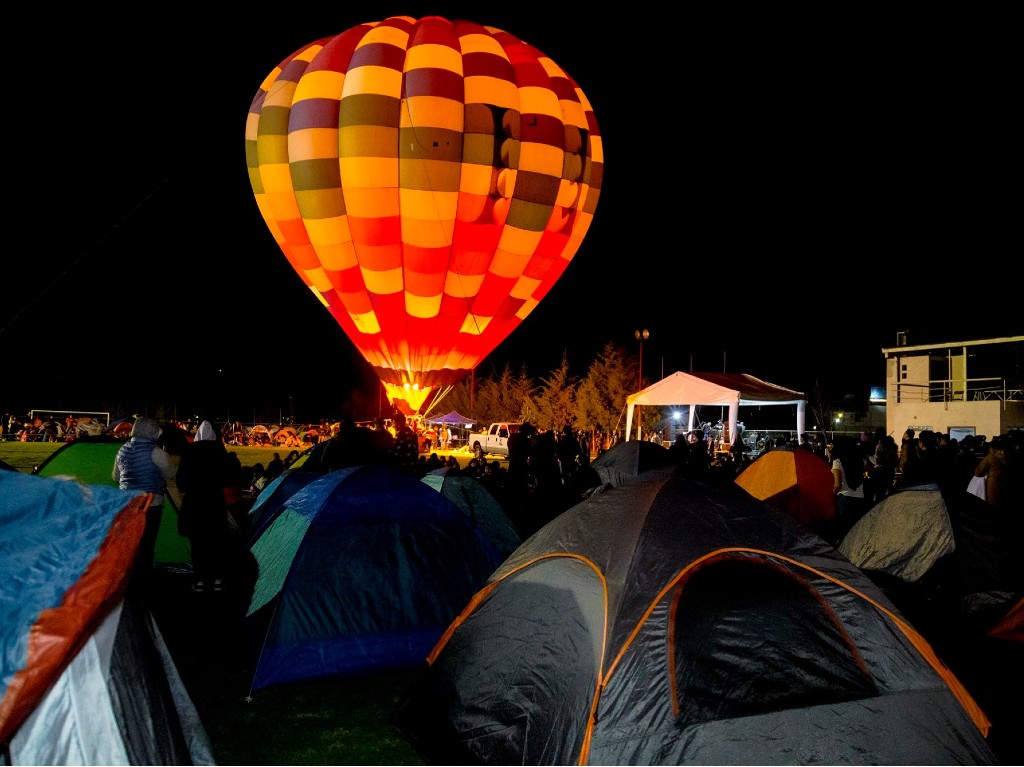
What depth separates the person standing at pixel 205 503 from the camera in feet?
22.6

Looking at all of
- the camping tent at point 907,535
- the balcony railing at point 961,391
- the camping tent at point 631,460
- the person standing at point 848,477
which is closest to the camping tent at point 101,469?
the camping tent at point 631,460

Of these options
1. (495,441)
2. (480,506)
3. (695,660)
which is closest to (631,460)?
(480,506)

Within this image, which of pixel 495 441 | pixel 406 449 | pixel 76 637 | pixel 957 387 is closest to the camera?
pixel 76 637

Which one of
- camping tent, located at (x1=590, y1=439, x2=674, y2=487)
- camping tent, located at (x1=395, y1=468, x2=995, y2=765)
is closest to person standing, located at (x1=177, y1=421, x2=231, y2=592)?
camping tent, located at (x1=395, y1=468, x2=995, y2=765)

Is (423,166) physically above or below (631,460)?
above

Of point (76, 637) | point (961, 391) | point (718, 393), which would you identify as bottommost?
point (76, 637)

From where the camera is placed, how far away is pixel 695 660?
12.5ft

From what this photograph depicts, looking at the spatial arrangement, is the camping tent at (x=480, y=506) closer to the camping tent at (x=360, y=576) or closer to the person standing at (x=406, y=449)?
the camping tent at (x=360, y=576)

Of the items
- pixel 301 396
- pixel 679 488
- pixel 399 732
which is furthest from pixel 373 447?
pixel 301 396

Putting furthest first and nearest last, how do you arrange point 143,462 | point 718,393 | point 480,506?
point 718,393
point 480,506
point 143,462

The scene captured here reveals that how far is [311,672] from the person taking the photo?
206 inches

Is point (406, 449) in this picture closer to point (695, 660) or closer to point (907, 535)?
point (907, 535)

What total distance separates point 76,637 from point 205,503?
14.5 feet

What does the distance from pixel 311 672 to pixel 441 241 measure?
39.9 ft
